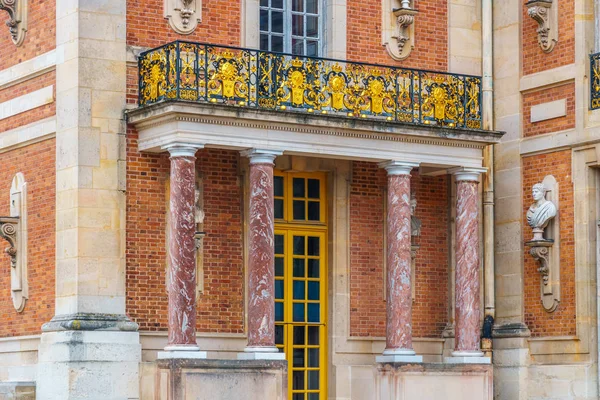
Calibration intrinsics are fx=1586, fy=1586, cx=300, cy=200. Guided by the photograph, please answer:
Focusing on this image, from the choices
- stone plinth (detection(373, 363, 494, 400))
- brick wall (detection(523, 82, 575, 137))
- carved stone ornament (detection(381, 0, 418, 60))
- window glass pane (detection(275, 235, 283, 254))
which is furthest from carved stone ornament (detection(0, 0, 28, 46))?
Answer: brick wall (detection(523, 82, 575, 137))

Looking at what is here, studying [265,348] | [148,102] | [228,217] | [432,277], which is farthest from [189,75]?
[432,277]

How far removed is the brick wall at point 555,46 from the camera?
68.2 ft

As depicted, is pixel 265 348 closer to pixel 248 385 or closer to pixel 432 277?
pixel 248 385

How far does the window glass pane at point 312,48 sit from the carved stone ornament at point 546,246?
3.39m

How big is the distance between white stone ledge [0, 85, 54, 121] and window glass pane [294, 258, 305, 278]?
12.4 ft

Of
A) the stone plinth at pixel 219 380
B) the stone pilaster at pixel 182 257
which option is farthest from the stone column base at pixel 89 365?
the stone pilaster at pixel 182 257

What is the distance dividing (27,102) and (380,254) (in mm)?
5011

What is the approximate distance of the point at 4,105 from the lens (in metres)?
20.5

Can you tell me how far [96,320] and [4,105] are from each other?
3.61 metres

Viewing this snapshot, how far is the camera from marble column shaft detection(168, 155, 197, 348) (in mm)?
18359

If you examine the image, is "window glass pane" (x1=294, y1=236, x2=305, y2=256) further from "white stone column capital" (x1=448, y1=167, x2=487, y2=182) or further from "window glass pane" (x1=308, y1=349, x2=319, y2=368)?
"white stone column capital" (x1=448, y1=167, x2=487, y2=182)

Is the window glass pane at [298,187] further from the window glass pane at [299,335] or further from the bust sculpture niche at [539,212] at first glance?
the bust sculpture niche at [539,212]

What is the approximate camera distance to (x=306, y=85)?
19469mm

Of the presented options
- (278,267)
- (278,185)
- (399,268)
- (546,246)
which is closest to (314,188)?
(278,185)
